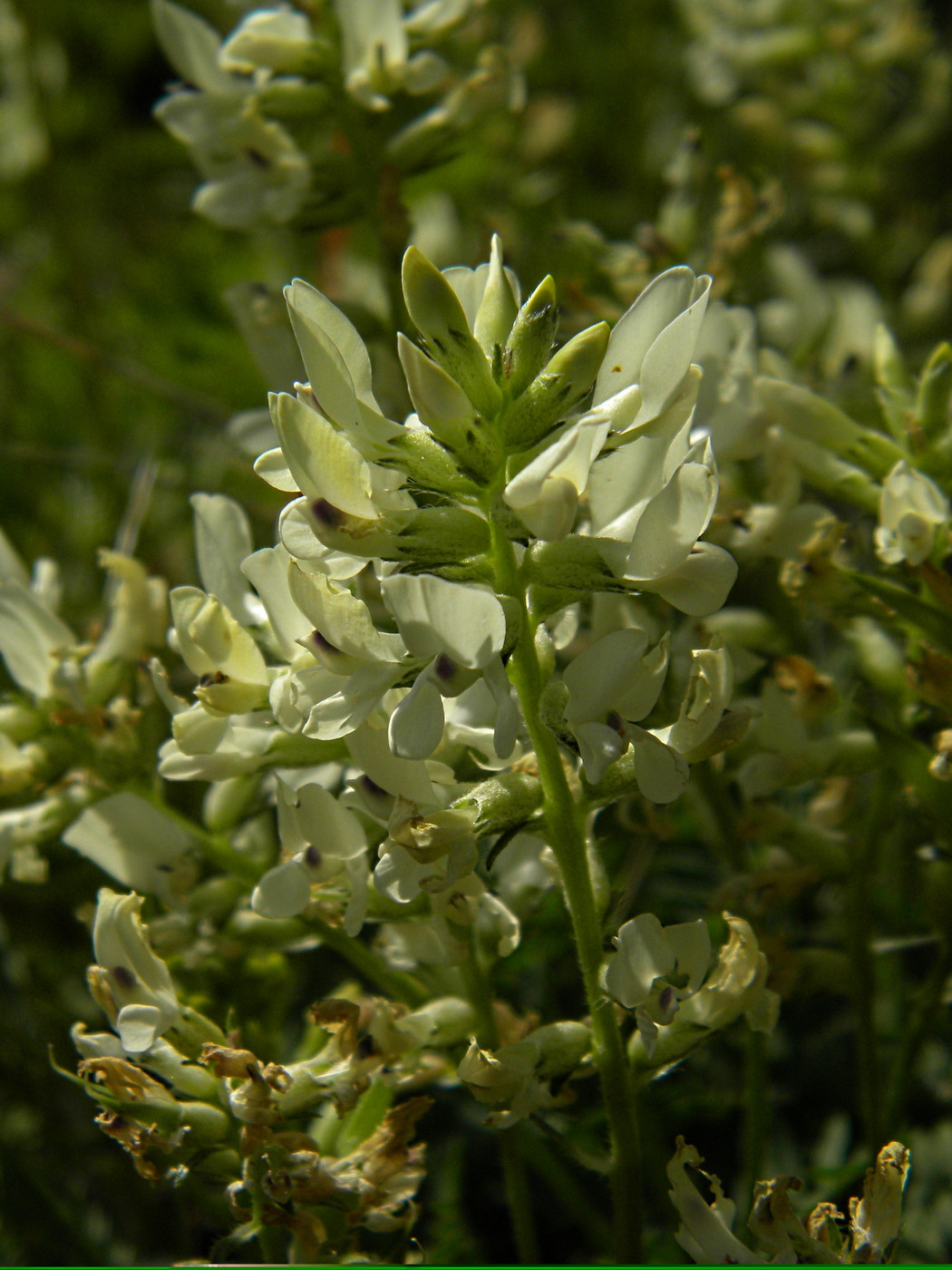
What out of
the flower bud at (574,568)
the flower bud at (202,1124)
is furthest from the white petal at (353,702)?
the flower bud at (202,1124)

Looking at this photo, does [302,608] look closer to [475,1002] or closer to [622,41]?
[475,1002]

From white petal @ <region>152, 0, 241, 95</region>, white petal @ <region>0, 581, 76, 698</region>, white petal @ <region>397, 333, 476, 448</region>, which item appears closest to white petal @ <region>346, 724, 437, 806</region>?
white petal @ <region>397, 333, 476, 448</region>

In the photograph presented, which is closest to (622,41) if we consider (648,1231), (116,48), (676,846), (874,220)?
(874,220)

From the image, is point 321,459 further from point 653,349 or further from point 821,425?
point 821,425

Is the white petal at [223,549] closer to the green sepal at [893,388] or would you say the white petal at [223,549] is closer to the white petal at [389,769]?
the white petal at [389,769]

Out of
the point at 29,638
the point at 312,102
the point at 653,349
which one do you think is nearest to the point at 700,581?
the point at 653,349

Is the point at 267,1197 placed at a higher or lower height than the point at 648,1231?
higher

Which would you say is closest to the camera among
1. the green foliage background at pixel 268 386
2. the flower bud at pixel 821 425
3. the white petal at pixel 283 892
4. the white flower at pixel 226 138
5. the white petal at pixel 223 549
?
the white petal at pixel 283 892

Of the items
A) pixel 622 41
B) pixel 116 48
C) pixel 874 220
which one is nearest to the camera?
pixel 874 220
